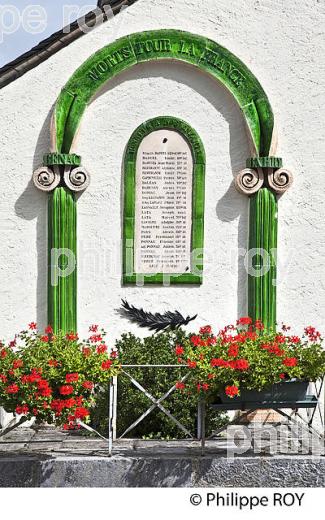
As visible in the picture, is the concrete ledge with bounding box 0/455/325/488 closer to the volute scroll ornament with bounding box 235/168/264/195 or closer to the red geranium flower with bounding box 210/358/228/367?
the red geranium flower with bounding box 210/358/228/367

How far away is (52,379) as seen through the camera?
8.42 meters

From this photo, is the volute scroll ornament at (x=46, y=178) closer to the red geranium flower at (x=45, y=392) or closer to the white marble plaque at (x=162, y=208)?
the white marble plaque at (x=162, y=208)

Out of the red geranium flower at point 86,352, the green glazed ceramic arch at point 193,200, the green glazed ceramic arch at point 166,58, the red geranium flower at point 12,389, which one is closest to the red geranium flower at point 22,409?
the red geranium flower at point 12,389

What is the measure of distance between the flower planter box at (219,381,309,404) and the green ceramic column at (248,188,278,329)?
2.38 m

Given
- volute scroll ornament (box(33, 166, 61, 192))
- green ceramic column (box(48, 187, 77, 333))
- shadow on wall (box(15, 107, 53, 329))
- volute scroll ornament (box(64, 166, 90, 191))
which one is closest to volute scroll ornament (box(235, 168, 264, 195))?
volute scroll ornament (box(64, 166, 90, 191))

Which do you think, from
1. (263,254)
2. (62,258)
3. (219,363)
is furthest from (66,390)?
(263,254)

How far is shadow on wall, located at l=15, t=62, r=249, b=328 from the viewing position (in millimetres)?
11203

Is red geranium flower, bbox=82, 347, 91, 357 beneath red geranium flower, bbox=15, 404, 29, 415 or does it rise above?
above

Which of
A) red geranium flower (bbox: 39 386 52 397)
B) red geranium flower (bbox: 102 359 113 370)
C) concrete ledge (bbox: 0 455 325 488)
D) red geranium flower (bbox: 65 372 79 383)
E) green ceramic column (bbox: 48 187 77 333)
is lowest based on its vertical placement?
concrete ledge (bbox: 0 455 325 488)

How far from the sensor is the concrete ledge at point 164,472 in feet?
27.7

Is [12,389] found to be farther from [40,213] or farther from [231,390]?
[40,213]

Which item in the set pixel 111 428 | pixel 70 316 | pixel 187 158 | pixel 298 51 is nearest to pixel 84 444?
pixel 111 428

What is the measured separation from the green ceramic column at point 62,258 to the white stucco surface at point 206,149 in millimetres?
113

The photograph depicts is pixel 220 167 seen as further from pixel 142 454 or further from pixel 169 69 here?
pixel 142 454
